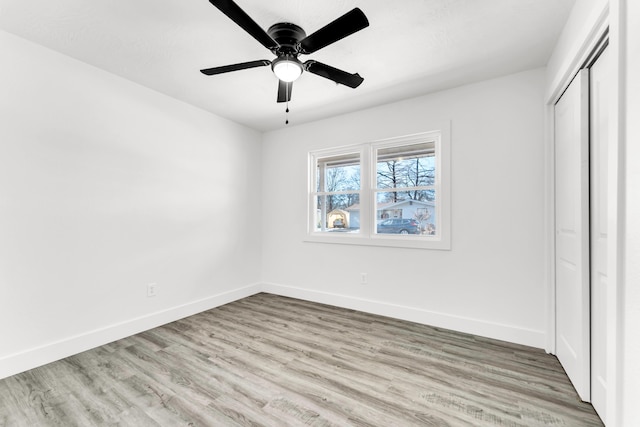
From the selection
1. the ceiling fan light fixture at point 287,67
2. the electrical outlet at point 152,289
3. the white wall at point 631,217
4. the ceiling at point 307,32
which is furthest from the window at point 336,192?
the white wall at point 631,217

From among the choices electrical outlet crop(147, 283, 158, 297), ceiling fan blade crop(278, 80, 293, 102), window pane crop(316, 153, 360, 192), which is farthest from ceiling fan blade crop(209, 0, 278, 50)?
electrical outlet crop(147, 283, 158, 297)

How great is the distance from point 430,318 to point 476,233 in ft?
3.37

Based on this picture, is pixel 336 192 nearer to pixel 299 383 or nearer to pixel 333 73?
pixel 333 73

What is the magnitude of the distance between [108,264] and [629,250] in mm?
3577

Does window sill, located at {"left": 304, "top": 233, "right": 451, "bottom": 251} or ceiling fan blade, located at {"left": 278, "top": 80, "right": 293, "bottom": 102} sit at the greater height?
ceiling fan blade, located at {"left": 278, "top": 80, "right": 293, "bottom": 102}

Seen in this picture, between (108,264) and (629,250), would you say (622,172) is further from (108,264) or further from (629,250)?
(108,264)

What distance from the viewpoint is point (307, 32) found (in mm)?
2100

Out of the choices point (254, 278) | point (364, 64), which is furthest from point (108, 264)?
point (364, 64)

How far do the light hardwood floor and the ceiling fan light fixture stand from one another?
7.10 ft

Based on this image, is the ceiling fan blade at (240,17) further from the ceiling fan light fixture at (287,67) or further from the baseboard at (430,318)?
the baseboard at (430,318)

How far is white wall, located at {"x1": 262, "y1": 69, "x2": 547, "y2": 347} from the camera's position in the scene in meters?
2.61

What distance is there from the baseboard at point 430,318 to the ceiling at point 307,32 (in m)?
2.39

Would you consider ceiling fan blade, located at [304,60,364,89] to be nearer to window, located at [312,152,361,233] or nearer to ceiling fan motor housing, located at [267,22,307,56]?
ceiling fan motor housing, located at [267,22,307,56]

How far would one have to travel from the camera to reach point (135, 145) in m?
2.93
